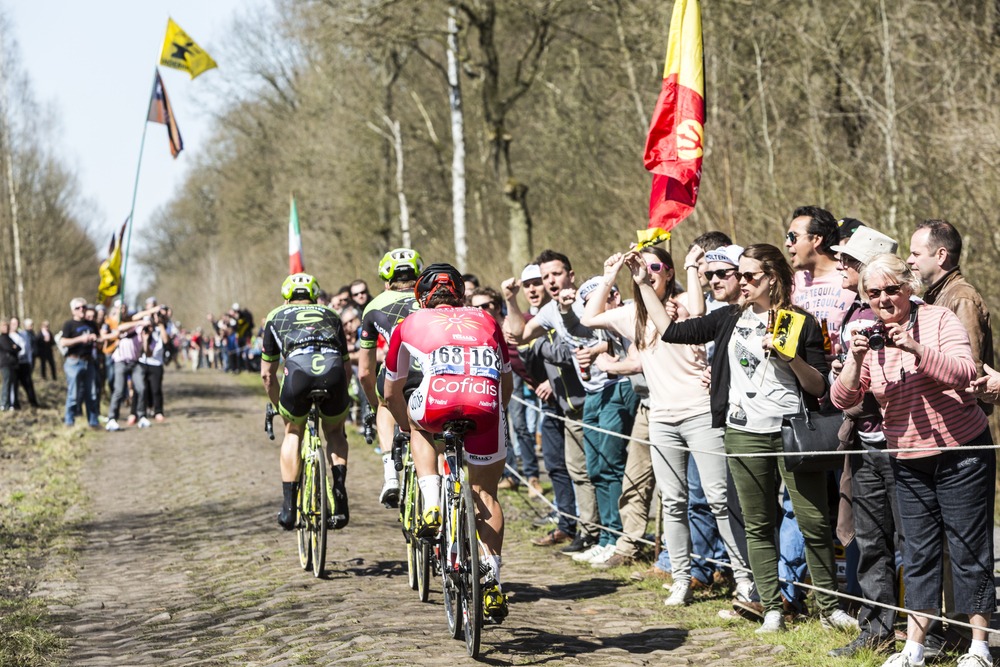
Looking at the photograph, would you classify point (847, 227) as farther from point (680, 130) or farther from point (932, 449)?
point (932, 449)

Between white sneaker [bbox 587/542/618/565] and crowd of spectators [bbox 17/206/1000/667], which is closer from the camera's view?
crowd of spectators [bbox 17/206/1000/667]

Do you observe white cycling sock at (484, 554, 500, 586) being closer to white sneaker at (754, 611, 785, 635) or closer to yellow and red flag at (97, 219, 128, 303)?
white sneaker at (754, 611, 785, 635)

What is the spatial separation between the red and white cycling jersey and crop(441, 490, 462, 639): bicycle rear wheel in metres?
0.34

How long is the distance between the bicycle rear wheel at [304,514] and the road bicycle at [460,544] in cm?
272

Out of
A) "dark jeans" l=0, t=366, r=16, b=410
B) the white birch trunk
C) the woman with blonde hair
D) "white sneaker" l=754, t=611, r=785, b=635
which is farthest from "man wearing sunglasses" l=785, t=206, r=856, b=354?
"dark jeans" l=0, t=366, r=16, b=410

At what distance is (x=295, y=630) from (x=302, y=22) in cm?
3329

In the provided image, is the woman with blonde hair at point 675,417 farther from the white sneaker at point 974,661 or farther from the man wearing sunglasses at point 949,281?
the white sneaker at point 974,661

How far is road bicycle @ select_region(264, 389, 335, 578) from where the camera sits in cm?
953

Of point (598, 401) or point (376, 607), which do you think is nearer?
point (376, 607)

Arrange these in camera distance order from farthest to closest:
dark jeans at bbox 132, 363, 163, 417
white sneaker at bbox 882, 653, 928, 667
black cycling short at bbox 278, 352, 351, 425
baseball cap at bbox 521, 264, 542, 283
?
dark jeans at bbox 132, 363, 163, 417 → baseball cap at bbox 521, 264, 542, 283 → black cycling short at bbox 278, 352, 351, 425 → white sneaker at bbox 882, 653, 928, 667

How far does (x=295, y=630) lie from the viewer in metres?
7.82

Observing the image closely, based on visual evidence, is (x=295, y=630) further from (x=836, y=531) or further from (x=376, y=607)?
(x=836, y=531)

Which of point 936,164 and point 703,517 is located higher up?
point 936,164

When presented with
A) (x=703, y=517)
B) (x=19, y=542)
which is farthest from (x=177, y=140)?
(x=703, y=517)
